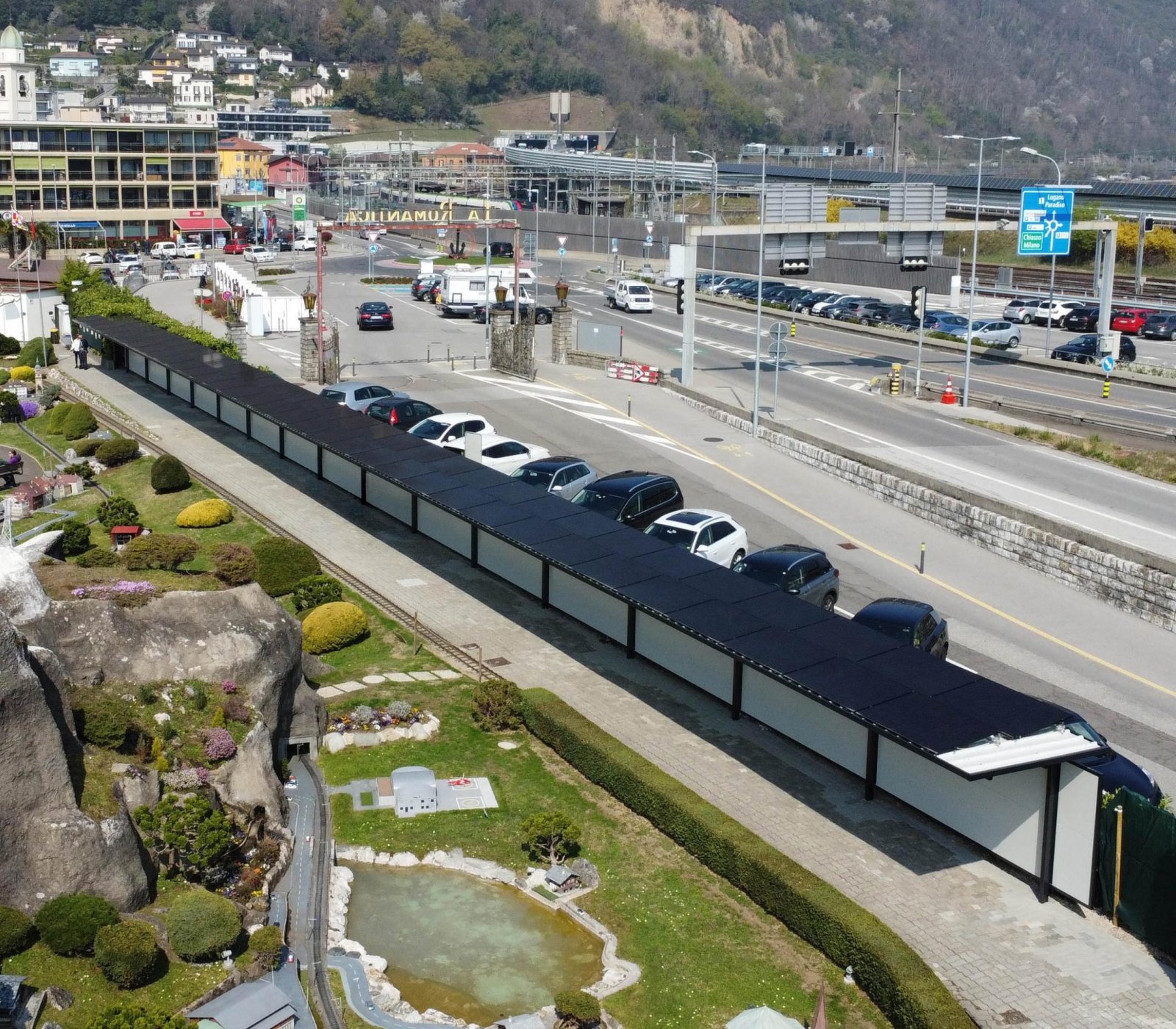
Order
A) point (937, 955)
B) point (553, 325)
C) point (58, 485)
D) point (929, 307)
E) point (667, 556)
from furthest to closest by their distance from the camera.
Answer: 1. point (929, 307)
2. point (553, 325)
3. point (58, 485)
4. point (667, 556)
5. point (937, 955)

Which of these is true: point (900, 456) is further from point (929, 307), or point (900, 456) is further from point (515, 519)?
point (929, 307)

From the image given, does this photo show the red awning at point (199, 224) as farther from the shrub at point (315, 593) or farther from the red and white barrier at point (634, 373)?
the shrub at point (315, 593)

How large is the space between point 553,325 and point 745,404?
11591 mm

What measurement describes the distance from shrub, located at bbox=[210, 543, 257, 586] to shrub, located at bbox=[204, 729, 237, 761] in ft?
31.1

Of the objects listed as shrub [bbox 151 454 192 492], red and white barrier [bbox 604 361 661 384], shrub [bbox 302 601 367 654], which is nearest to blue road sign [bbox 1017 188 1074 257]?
red and white barrier [bbox 604 361 661 384]

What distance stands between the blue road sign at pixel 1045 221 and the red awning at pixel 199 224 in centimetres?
8599

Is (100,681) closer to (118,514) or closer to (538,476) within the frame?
(118,514)

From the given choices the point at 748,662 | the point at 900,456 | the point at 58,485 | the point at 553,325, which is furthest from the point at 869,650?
the point at 553,325

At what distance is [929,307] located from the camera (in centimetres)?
8381

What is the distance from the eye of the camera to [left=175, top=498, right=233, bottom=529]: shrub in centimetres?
3756

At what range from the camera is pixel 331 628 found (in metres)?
29.5

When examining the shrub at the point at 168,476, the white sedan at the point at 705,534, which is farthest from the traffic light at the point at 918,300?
the shrub at the point at 168,476

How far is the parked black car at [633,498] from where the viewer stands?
34.6 meters

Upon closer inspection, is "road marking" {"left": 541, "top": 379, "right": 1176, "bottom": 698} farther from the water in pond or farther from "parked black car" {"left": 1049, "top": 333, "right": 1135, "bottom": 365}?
"parked black car" {"left": 1049, "top": 333, "right": 1135, "bottom": 365}
